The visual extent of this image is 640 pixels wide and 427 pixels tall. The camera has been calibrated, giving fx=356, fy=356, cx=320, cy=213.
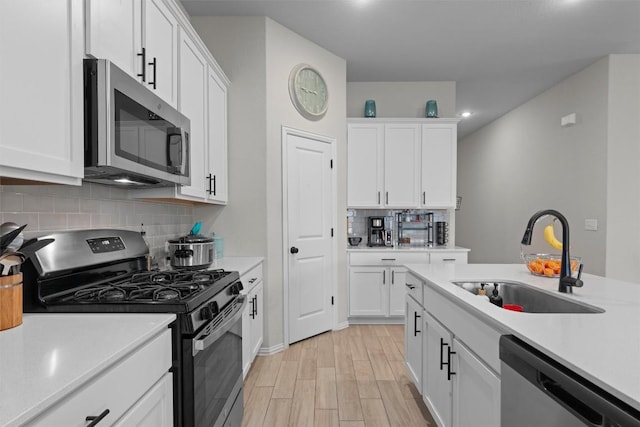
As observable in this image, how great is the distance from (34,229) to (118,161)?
A: 18.0 inches

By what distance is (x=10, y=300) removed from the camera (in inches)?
41.4

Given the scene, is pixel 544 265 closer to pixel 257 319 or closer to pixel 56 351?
pixel 257 319

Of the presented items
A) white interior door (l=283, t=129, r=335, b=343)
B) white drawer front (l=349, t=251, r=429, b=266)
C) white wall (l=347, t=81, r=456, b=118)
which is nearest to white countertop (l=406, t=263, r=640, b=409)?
white interior door (l=283, t=129, r=335, b=343)

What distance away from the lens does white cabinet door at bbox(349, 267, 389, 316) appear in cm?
408

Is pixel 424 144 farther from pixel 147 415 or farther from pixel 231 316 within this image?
pixel 147 415

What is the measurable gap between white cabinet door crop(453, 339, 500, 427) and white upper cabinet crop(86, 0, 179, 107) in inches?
73.2

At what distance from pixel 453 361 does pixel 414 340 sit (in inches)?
27.4

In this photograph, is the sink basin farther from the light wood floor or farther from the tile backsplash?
the tile backsplash

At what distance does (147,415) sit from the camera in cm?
107

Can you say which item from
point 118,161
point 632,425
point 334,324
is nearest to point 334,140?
point 334,324

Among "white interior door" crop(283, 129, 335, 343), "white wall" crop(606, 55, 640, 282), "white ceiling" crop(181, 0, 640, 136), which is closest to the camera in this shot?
"white ceiling" crop(181, 0, 640, 136)

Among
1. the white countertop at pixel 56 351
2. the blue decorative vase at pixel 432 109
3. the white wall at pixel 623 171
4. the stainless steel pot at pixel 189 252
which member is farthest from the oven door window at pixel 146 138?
the white wall at pixel 623 171

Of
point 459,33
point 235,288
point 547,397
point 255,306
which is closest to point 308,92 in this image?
point 459,33

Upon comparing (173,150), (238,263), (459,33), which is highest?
(459,33)
